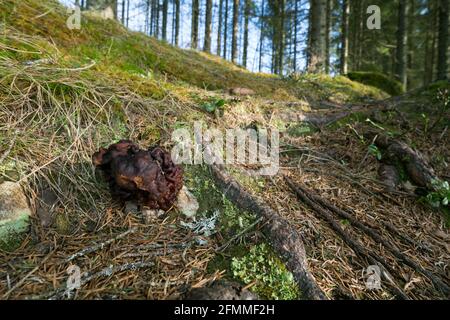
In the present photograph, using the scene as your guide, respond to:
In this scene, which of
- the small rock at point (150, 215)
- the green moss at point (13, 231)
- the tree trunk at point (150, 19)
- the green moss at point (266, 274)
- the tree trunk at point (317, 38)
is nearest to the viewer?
the green moss at point (266, 274)

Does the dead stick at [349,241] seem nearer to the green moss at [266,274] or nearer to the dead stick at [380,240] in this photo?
the dead stick at [380,240]

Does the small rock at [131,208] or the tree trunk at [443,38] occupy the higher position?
the tree trunk at [443,38]

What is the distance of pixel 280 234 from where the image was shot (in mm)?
1810

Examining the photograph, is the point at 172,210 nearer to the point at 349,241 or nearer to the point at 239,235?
the point at 239,235

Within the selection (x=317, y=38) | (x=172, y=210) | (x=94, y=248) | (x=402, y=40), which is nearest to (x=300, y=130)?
(x=172, y=210)

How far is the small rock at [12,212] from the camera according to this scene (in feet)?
5.57

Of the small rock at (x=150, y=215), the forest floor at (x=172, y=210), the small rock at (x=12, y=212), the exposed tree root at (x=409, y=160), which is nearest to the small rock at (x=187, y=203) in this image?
the forest floor at (x=172, y=210)

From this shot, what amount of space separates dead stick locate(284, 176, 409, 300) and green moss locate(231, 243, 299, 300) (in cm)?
56

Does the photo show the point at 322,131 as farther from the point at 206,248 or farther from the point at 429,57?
the point at 429,57

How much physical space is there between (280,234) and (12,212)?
154 centimetres

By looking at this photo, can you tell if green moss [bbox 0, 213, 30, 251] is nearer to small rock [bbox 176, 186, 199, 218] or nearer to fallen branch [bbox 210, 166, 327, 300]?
small rock [bbox 176, 186, 199, 218]

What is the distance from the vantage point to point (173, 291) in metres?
1.52

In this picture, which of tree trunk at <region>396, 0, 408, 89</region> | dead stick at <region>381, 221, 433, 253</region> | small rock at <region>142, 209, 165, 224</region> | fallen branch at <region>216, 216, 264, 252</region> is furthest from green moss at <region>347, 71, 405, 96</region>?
small rock at <region>142, 209, 165, 224</region>

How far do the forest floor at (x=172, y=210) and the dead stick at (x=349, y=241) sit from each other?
0.03 m
